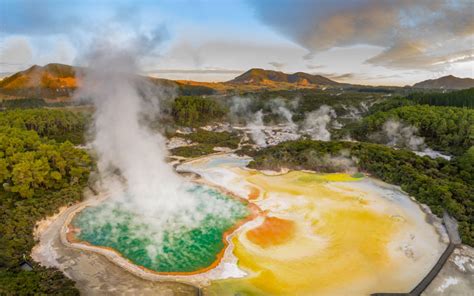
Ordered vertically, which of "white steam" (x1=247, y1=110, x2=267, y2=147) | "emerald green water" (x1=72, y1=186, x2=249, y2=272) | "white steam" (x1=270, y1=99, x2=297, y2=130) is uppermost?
"white steam" (x1=270, y1=99, x2=297, y2=130)

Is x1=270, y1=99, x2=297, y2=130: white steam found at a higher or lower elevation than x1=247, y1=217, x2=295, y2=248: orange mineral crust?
higher

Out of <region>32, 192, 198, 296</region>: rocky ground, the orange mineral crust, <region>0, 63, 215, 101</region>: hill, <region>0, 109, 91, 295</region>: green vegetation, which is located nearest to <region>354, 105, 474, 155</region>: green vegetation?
the orange mineral crust

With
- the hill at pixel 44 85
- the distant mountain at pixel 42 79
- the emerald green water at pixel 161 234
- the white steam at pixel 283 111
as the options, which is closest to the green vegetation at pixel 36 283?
the emerald green water at pixel 161 234

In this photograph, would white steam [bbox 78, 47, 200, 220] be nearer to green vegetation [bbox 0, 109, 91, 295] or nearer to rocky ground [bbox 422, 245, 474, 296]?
green vegetation [bbox 0, 109, 91, 295]

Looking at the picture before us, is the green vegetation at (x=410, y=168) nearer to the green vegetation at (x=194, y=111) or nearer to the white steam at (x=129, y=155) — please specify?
the white steam at (x=129, y=155)

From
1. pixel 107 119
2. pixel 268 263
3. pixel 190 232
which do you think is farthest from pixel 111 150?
pixel 268 263

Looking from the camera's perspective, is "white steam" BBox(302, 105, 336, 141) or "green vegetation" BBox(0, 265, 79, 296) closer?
"green vegetation" BBox(0, 265, 79, 296)

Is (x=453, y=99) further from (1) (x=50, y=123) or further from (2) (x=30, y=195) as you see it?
(1) (x=50, y=123)

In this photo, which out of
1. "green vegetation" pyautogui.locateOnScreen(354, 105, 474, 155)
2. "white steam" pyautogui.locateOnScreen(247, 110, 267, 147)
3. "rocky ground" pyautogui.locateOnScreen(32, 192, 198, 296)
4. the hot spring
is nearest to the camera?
"rocky ground" pyautogui.locateOnScreen(32, 192, 198, 296)
